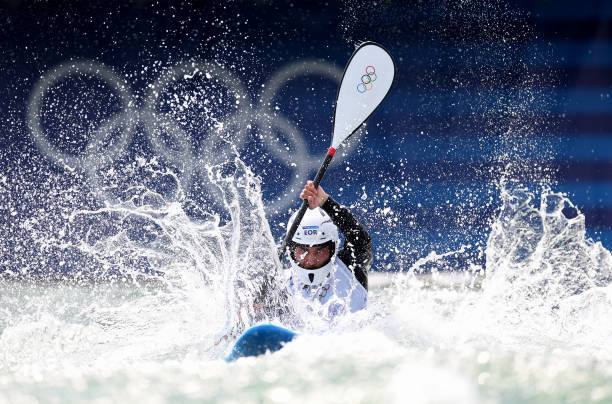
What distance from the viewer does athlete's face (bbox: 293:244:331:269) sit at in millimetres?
4391

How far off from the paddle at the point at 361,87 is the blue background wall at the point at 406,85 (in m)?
3.11

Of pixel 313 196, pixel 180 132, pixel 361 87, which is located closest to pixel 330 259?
pixel 313 196

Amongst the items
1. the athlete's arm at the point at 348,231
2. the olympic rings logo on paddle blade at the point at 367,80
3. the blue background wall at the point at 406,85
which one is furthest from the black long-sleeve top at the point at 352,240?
the blue background wall at the point at 406,85

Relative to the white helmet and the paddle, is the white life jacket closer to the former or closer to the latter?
the white helmet

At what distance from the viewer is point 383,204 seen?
26.1ft

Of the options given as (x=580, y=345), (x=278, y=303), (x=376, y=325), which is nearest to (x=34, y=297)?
(x=278, y=303)

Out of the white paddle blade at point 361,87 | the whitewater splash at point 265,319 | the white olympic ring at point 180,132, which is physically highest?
the white olympic ring at point 180,132

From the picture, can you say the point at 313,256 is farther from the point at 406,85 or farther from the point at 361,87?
the point at 406,85

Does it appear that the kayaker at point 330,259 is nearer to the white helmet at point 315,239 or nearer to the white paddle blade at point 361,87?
the white helmet at point 315,239

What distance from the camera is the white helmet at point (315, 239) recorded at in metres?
4.37

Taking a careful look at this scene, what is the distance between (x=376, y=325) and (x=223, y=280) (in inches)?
44.1

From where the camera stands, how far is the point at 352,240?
4.36m

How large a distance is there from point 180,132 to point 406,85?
2076mm

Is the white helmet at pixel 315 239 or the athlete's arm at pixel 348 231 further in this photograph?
the white helmet at pixel 315 239
